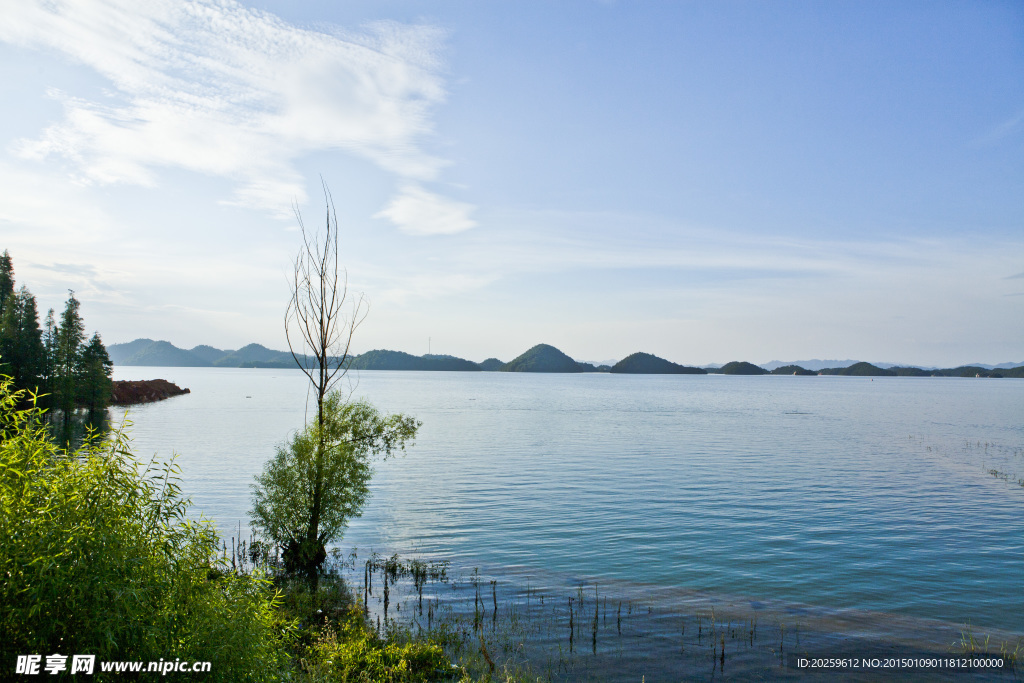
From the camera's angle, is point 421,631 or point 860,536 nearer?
point 421,631

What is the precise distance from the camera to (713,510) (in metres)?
45.2

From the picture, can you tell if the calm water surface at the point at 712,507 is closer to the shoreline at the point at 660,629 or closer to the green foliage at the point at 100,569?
the shoreline at the point at 660,629

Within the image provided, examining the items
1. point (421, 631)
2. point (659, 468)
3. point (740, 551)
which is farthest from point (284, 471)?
point (659, 468)

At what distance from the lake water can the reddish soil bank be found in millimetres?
68918

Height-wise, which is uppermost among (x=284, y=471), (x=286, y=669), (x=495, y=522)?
(x=284, y=471)

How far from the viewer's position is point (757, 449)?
254 feet

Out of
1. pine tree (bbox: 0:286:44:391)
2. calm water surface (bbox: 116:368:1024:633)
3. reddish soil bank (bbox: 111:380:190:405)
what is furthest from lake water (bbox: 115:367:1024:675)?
reddish soil bank (bbox: 111:380:190:405)

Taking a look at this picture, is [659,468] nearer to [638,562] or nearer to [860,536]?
[860,536]

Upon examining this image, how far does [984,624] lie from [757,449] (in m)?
54.0

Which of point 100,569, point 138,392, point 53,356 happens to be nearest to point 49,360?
point 53,356

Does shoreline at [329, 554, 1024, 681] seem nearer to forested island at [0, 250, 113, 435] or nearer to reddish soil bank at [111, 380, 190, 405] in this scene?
forested island at [0, 250, 113, 435]

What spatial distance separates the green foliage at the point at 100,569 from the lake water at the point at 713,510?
20187 mm

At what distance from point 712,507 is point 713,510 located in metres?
1.00

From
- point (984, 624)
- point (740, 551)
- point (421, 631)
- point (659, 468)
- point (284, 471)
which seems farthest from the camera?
point (659, 468)
